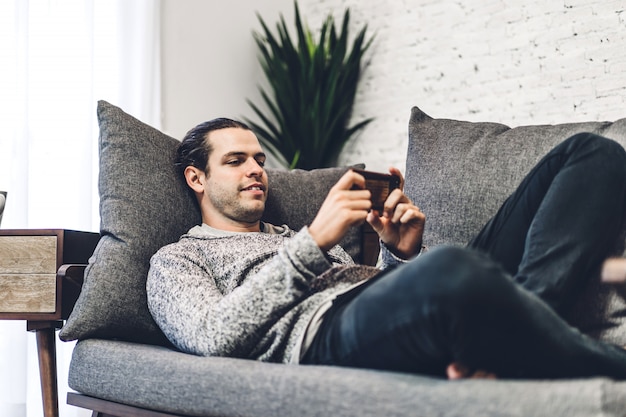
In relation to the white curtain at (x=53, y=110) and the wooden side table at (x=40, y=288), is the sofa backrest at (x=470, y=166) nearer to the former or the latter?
the wooden side table at (x=40, y=288)

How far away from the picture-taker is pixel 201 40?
369 centimetres

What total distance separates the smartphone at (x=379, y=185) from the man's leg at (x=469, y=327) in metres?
0.41

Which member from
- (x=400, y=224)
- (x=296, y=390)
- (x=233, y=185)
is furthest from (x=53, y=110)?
(x=296, y=390)

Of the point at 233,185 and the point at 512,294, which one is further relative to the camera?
the point at 233,185

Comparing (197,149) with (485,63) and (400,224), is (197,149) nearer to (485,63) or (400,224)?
(400,224)

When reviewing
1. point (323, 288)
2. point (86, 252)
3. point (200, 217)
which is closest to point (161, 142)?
point (200, 217)

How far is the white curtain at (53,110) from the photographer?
2.80 m

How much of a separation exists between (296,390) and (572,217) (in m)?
0.66

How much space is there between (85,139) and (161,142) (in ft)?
3.15

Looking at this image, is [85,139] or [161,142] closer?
[161,142]

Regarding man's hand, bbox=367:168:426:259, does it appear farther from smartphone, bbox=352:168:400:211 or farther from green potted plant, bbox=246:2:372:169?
green potted plant, bbox=246:2:372:169

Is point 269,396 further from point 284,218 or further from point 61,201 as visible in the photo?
point 61,201

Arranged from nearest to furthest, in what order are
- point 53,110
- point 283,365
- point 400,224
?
1. point 283,365
2. point 400,224
3. point 53,110

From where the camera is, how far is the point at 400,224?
1.86 meters
